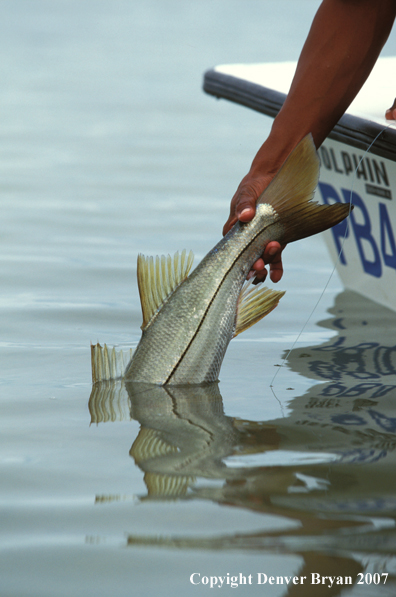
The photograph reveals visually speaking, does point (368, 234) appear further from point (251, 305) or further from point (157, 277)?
point (157, 277)

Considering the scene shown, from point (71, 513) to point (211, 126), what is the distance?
10.2 m

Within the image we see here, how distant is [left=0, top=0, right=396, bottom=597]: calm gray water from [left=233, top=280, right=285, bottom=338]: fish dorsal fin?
0.27 m

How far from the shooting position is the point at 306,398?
353 cm

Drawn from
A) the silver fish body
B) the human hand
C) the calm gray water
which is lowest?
the calm gray water

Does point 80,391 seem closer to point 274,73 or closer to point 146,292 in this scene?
point 146,292

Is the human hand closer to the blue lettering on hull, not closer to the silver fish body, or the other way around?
the silver fish body

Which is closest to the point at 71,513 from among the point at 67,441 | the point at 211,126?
the point at 67,441

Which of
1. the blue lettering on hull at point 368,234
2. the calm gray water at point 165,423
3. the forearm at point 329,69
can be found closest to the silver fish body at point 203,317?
the calm gray water at point 165,423

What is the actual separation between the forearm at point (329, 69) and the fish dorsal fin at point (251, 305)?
53 centimetres

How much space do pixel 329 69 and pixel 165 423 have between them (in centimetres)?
165

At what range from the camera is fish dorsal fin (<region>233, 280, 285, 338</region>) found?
3.71m

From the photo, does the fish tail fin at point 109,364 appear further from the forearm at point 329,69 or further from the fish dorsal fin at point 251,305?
the forearm at point 329,69

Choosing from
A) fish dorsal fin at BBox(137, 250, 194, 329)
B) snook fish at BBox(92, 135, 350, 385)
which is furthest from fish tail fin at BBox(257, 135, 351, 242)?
fish dorsal fin at BBox(137, 250, 194, 329)

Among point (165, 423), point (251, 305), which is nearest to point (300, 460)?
point (165, 423)
